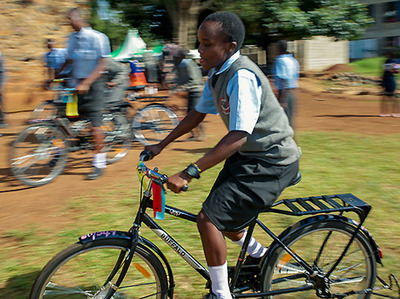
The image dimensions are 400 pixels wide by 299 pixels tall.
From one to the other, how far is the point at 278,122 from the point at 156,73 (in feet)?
48.3

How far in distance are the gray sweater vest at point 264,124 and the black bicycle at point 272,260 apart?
35 cm

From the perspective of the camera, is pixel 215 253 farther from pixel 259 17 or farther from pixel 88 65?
pixel 259 17

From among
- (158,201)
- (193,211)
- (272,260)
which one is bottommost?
(193,211)

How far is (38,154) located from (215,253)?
4124mm

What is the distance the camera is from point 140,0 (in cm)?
2041

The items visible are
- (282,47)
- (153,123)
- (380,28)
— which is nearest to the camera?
(282,47)

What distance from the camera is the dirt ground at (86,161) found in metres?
5.10

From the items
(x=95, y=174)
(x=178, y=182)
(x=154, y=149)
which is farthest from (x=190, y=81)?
(x=178, y=182)

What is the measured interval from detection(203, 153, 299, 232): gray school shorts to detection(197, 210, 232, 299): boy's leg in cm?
4

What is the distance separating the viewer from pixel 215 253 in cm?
263

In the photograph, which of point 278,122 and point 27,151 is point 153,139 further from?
point 278,122

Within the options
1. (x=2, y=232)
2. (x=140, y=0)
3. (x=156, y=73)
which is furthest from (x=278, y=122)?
(x=140, y=0)

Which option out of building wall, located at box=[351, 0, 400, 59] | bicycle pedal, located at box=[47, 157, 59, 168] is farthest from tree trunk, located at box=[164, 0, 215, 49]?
building wall, located at box=[351, 0, 400, 59]

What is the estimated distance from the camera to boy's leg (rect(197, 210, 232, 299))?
2.60 metres
